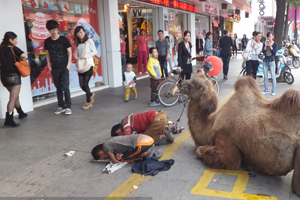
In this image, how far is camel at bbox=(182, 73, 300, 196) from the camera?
3398mm

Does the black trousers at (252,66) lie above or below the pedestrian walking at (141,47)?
below

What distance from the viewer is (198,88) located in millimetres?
4652

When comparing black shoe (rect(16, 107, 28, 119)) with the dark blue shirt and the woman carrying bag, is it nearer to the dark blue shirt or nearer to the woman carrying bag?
the woman carrying bag

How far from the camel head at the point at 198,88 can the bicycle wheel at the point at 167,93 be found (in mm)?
3457

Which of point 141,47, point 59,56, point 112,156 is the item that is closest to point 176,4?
point 141,47

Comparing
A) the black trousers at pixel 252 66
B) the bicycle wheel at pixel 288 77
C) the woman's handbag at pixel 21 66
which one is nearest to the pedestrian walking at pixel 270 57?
the black trousers at pixel 252 66

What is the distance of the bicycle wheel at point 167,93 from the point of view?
828 centimetres

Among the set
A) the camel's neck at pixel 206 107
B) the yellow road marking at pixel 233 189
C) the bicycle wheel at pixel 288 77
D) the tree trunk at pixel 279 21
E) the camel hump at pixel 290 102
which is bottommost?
the yellow road marking at pixel 233 189

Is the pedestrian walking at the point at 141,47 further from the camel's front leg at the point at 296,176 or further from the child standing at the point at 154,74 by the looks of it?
the camel's front leg at the point at 296,176

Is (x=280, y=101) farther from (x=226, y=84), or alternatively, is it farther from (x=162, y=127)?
(x=226, y=84)

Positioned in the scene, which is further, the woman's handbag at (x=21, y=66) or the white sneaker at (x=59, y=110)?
the white sneaker at (x=59, y=110)

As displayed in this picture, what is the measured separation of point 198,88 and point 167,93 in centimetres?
364

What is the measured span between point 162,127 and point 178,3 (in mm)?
12447

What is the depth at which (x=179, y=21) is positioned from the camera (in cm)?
1816
